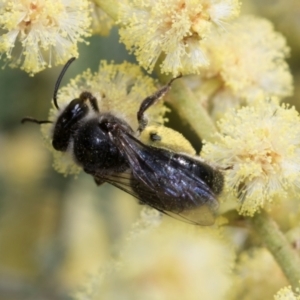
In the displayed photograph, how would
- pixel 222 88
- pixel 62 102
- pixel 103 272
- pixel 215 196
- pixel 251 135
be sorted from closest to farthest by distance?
1. pixel 215 196
2. pixel 251 135
3. pixel 62 102
4. pixel 222 88
5. pixel 103 272

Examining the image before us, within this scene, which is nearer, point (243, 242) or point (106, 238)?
point (243, 242)

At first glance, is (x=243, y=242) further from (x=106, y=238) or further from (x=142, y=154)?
(x=106, y=238)

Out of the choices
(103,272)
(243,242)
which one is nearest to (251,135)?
(243,242)

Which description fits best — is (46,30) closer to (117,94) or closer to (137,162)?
(117,94)

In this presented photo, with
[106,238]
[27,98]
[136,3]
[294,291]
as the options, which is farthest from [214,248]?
[27,98]

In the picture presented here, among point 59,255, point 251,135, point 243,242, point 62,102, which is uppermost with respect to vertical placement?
point 251,135

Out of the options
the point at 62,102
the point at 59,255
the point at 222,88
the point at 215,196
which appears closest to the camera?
the point at 215,196

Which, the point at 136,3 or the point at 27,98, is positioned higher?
the point at 136,3

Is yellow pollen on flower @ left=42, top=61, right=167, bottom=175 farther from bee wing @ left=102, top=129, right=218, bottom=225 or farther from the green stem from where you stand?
the green stem

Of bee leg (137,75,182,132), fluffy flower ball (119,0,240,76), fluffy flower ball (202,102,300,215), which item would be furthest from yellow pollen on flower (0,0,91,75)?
fluffy flower ball (202,102,300,215)
